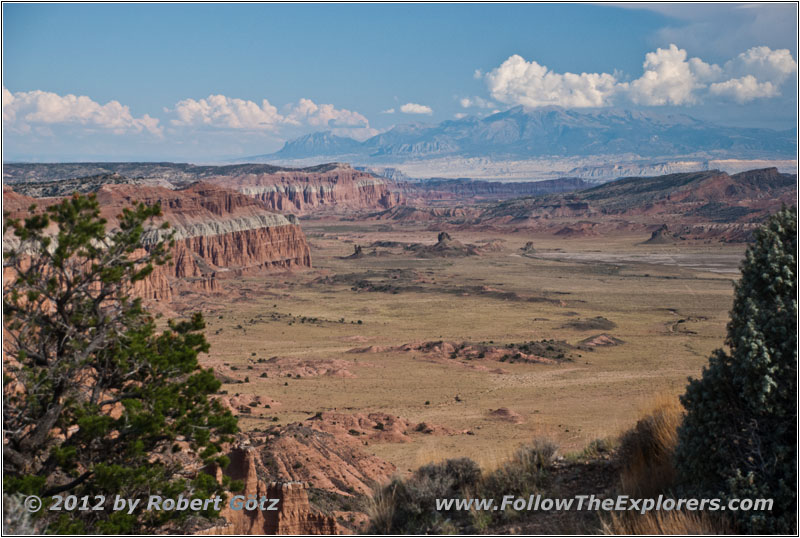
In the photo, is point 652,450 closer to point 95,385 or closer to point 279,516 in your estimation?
point 279,516

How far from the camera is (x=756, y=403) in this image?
8.20 metres

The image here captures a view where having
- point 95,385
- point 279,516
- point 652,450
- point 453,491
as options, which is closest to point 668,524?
point 652,450

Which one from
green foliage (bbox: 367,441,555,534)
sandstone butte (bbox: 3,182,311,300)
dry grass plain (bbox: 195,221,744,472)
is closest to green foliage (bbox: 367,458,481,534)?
green foliage (bbox: 367,441,555,534)

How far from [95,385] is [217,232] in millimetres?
87442

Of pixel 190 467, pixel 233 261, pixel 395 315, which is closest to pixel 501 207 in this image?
pixel 233 261

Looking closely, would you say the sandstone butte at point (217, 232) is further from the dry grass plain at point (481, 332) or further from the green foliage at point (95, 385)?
the green foliage at point (95, 385)

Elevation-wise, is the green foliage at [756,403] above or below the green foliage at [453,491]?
above

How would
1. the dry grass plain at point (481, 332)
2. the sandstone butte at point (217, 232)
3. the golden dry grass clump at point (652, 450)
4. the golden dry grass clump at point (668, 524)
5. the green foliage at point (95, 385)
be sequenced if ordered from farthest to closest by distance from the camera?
1. the sandstone butte at point (217, 232)
2. the dry grass plain at point (481, 332)
3. the green foliage at point (95, 385)
4. the golden dry grass clump at point (652, 450)
5. the golden dry grass clump at point (668, 524)

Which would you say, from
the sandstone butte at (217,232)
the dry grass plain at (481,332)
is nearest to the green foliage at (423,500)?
the dry grass plain at (481,332)

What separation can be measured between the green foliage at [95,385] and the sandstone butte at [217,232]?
64.6 meters

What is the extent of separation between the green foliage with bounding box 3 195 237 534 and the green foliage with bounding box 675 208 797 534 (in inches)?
300

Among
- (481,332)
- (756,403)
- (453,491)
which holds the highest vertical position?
(756,403)

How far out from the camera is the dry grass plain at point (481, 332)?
92.8 ft

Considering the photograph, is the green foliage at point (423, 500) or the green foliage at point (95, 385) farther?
the green foliage at point (95, 385)
